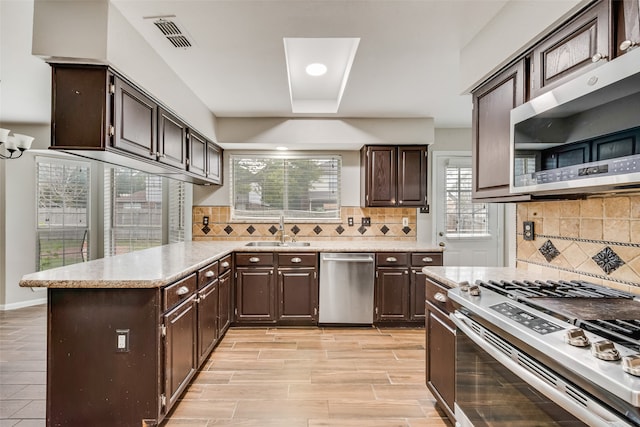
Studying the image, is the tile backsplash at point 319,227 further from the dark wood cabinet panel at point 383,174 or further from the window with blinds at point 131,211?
the window with blinds at point 131,211

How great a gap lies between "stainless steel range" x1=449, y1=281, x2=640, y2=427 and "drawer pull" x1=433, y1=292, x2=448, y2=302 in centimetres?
18

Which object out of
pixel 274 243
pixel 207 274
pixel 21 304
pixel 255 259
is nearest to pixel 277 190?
pixel 274 243

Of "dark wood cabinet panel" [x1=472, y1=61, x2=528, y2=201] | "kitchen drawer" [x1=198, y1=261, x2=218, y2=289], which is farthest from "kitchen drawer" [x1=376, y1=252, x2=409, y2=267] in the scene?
"kitchen drawer" [x1=198, y1=261, x2=218, y2=289]

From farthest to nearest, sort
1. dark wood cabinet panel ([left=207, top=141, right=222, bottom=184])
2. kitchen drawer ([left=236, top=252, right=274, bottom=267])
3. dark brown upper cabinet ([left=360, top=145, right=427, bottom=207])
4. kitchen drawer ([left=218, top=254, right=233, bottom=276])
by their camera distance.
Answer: dark brown upper cabinet ([left=360, top=145, right=427, bottom=207]) < dark wood cabinet panel ([left=207, top=141, right=222, bottom=184]) < kitchen drawer ([left=236, top=252, right=274, bottom=267]) < kitchen drawer ([left=218, top=254, right=233, bottom=276])

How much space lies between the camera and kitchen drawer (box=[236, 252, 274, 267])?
11.4 feet

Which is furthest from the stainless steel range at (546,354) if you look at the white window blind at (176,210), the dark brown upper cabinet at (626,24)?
the white window blind at (176,210)

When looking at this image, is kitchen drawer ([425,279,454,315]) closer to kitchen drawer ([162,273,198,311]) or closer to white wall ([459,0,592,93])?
white wall ([459,0,592,93])

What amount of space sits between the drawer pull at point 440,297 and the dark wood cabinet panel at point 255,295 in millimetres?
1961

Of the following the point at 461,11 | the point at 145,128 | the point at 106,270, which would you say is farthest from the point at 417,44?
the point at 106,270

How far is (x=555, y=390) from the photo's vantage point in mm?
949

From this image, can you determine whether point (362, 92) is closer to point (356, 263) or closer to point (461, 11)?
point (461, 11)

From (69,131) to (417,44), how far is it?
215 centimetres

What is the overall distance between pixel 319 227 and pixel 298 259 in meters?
0.81

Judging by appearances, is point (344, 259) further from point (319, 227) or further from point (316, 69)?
point (316, 69)
